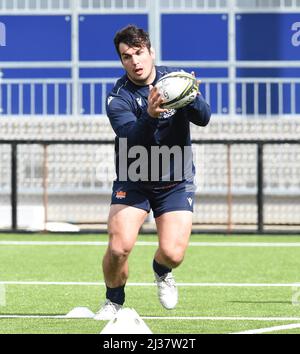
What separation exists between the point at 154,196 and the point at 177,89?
3.72 feet

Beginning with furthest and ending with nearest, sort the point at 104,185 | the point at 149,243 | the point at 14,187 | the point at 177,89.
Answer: the point at 104,185 → the point at 14,187 → the point at 149,243 → the point at 177,89

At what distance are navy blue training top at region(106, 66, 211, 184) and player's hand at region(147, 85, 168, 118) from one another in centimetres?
29

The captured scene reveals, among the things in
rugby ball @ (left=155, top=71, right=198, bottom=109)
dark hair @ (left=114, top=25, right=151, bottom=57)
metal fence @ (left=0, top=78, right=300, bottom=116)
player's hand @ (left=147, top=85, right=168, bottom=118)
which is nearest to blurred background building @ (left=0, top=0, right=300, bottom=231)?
metal fence @ (left=0, top=78, right=300, bottom=116)

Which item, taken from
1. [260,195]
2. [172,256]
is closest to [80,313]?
[172,256]

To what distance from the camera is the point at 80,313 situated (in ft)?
35.8

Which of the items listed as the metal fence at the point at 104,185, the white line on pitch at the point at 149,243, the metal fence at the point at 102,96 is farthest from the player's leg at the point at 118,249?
the metal fence at the point at 102,96

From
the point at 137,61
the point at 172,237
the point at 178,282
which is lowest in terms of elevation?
the point at 178,282

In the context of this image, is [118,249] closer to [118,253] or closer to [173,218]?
[118,253]

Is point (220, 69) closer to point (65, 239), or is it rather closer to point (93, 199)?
point (93, 199)

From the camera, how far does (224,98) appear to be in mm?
22141

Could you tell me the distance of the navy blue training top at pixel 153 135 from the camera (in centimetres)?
1039

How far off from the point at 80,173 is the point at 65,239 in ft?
7.84
